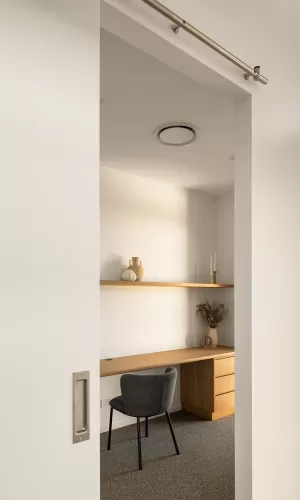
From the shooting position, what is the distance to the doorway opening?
2.10 m

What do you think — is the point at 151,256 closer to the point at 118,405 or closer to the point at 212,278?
the point at 212,278

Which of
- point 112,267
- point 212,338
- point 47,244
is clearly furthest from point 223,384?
point 47,244

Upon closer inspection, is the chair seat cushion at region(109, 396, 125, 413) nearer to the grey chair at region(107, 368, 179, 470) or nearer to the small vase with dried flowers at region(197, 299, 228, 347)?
the grey chair at region(107, 368, 179, 470)

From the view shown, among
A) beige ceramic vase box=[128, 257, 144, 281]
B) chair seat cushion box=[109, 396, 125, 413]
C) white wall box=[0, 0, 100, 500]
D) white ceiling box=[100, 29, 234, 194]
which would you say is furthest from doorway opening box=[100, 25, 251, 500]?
white wall box=[0, 0, 100, 500]

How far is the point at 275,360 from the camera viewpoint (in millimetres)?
1874

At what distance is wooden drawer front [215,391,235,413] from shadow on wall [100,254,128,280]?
164 cm

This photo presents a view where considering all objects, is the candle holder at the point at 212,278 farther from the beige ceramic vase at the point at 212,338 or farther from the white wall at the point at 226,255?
the beige ceramic vase at the point at 212,338

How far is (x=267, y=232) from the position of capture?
186 cm

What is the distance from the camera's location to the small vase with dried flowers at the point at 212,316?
15.0ft

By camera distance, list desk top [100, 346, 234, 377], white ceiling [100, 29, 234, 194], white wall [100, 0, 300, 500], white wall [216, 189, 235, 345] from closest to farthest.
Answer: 1. white wall [100, 0, 300, 500]
2. white ceiling [100, 29, 234, 194]
3. desk top [100, 346, 234, 377]
4. white wall [216, 189, 235, 345]

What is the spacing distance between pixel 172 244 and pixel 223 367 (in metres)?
1.46

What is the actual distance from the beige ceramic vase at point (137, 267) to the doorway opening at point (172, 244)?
140 mm

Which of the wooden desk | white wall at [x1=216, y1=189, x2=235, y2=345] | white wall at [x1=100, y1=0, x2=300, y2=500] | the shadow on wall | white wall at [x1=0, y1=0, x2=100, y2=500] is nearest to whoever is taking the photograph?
white wall at [x1=0, y1=0, x2=100, y2=500]

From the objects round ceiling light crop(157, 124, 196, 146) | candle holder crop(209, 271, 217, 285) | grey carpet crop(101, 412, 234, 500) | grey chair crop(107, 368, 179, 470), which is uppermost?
round ceiling light crop(157, 124, 196, 146)
